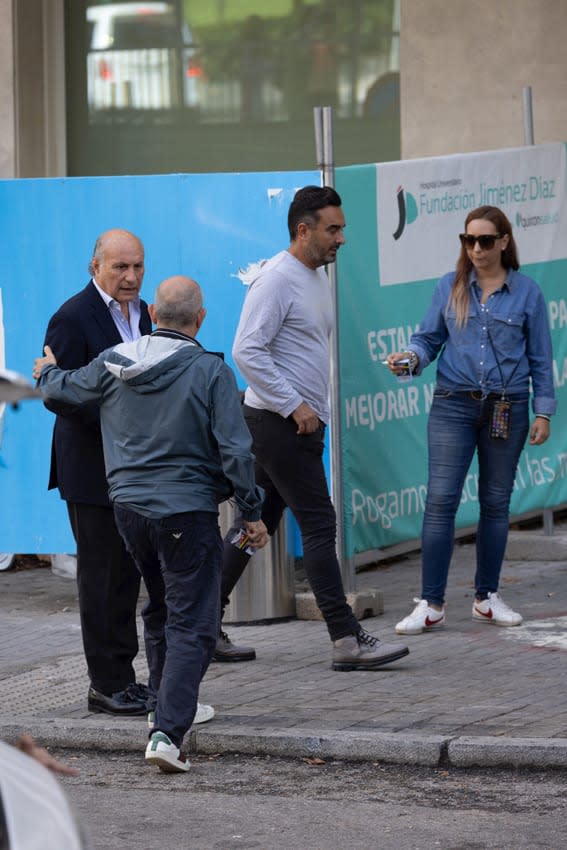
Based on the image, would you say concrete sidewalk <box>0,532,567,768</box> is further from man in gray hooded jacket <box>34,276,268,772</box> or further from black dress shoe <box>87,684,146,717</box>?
man in gray hooded jacket <box>34,276,268,772</box>

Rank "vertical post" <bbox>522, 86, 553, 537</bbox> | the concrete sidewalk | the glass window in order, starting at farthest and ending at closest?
the glass window < "vertical post" <bbox>522, 86, 553, 537</bbox> < the concrete sidewalk

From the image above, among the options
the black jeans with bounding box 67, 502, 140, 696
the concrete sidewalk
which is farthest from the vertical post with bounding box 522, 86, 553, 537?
the black jeans with bounding box 67, 502, 140, 696

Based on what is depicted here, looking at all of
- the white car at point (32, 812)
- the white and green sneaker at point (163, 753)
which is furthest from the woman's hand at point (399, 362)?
the white car at point (32, 812)

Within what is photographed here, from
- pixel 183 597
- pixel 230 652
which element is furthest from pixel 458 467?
pixel 183 597

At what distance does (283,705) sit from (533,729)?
1.08m

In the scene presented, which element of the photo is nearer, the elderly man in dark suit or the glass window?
the elderly man in dark suit

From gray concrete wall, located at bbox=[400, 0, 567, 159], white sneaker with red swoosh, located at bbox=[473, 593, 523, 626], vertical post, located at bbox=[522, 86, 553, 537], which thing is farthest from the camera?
gray concrete wall, located at bbox=[400, 0, 567, 159]

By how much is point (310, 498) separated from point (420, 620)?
3.76ft

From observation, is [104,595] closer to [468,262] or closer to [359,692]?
[359,692]

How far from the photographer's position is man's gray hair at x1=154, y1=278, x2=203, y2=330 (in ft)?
20.0

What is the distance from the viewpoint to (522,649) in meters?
7.82

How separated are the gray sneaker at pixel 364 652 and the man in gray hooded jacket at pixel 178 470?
1.41 metres

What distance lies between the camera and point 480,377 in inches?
317

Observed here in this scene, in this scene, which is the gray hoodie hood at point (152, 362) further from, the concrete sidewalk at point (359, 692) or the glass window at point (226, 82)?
the glass window at point (226, 82)
